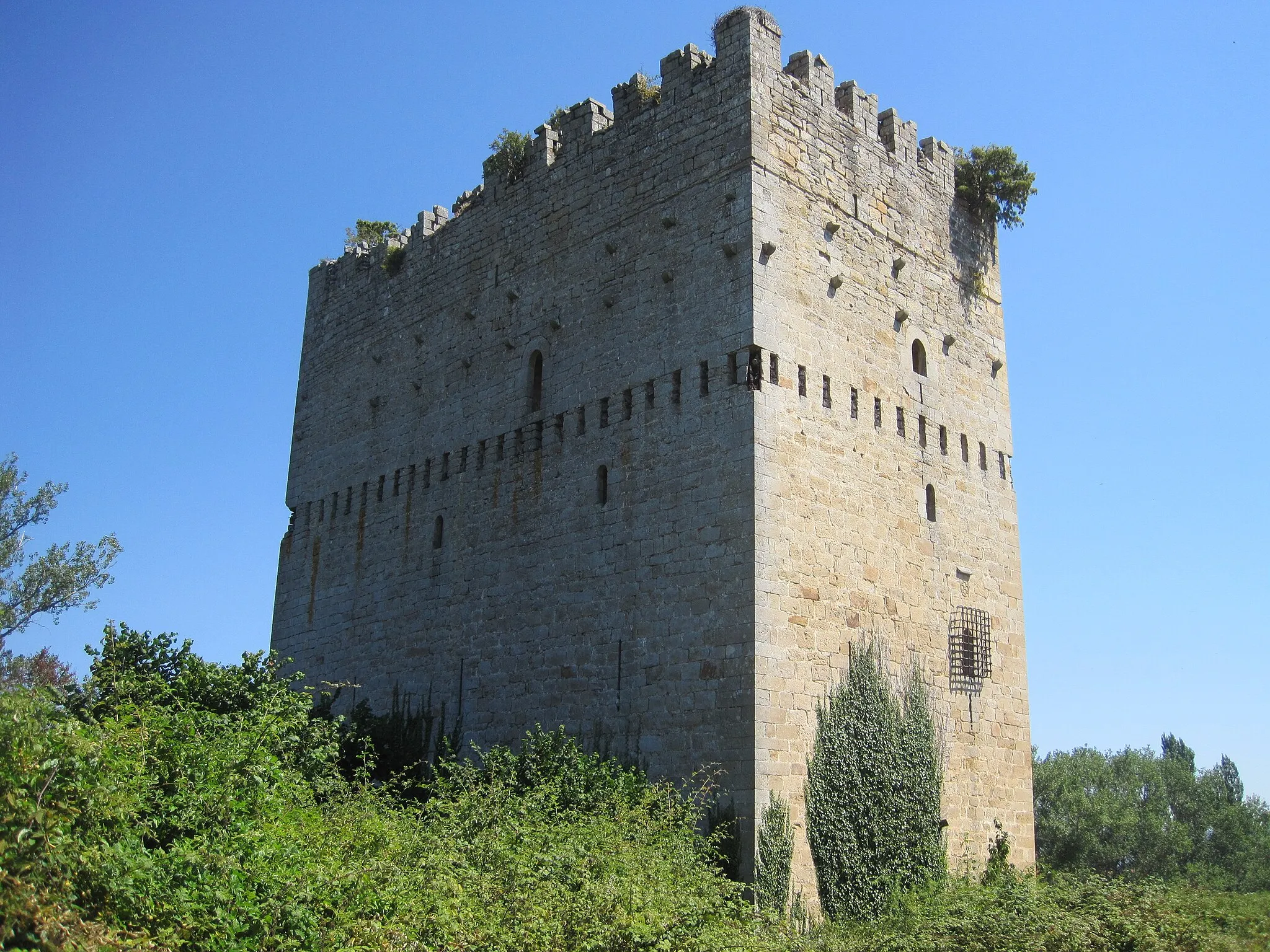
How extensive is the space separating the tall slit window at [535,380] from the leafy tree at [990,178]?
304 inches

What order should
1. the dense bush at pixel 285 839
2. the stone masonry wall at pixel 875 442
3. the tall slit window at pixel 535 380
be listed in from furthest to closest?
the tall slit window at pixel 535 380 → the stone masonry wall at pixel 875 442 → the dense bush at pixel 285 839

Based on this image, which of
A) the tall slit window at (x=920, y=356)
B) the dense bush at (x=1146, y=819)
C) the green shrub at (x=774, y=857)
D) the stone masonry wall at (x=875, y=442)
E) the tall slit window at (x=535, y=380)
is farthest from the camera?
the dense bush at (x=1146, y=819)

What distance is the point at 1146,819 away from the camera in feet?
143

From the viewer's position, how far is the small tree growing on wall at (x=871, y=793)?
46.0 ft

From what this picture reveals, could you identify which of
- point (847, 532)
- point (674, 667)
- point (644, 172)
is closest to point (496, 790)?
point (674, 667)

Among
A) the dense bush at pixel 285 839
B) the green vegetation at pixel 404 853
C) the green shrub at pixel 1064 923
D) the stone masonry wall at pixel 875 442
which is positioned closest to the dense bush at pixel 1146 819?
the stone masonry wall at pixel 875 442

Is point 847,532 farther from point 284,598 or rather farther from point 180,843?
point 284,598

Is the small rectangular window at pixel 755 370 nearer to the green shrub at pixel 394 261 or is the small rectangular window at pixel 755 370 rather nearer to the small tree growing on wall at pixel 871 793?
the small tree growing on wall at pixel 871 793

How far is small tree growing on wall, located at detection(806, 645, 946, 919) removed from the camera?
14.0m

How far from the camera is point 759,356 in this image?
14.8 metres

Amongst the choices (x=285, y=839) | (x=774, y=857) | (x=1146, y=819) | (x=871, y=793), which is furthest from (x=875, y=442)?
(x=1146, y=819)

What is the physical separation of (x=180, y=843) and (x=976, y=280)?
15.2 meters

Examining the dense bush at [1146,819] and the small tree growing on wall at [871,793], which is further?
the dense bush at [1146,819]

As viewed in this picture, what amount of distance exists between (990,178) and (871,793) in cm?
1095
